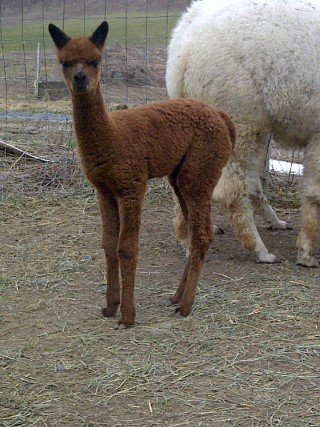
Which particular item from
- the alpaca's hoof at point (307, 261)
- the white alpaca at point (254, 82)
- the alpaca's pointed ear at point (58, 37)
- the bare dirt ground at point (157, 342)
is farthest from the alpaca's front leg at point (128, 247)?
the alpaca's hoof at point (307, 261)

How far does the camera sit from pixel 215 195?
5.57 metres

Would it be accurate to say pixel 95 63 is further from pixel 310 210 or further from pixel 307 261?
pixel 307 261

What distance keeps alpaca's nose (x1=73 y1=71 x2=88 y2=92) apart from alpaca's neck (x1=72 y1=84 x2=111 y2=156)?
156 millimetres

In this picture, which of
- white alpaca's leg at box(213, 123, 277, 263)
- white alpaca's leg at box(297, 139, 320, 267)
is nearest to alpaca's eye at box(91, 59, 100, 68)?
white alpaca's leg at box(213, 123, 277, 263)

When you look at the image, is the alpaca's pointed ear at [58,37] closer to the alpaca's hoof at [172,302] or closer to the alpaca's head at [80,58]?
the alpaca's head at [80,58]

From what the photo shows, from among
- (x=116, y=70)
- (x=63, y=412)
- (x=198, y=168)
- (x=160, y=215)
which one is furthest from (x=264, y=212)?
(x=116, y=70)

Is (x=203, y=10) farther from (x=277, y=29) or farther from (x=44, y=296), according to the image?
(x=44, y=296)

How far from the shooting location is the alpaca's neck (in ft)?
13.0

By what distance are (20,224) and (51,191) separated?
3.28ft

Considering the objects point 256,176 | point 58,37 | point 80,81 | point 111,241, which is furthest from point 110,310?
point 256,176

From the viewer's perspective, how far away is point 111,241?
14.2ft

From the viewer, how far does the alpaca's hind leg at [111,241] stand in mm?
4289

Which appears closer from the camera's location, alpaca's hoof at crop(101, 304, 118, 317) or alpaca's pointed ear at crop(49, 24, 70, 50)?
alpaca's pointed ear at crop(49, 24, 70, 50)

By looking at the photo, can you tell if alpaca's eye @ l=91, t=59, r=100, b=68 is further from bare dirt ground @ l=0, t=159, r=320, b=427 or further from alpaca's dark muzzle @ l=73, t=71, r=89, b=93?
bare dirt ground @ l=0, t=159, r=320, b=427
